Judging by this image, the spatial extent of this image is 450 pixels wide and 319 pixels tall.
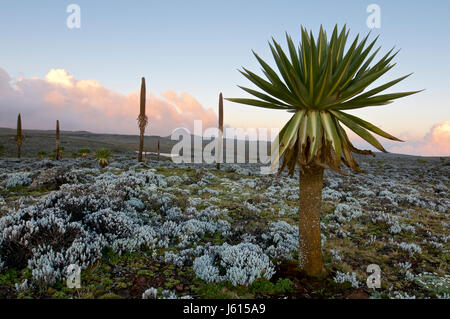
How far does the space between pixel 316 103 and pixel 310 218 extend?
2.49 m

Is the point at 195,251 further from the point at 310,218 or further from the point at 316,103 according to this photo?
the point at 316,103

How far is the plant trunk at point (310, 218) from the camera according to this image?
5344mm

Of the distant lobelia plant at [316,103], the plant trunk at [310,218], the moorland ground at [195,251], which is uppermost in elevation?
the distant lobelia plant at [316,103]

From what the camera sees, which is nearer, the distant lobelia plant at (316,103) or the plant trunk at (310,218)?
the distant lobelia plant at (316,103)

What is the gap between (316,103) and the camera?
15.6ft

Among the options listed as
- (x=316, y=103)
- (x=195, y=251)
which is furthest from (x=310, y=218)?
(x=195, y=251)

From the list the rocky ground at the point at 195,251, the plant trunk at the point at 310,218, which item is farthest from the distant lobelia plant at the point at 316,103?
the rocky ground at the point at 195,251

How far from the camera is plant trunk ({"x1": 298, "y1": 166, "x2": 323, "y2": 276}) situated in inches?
210

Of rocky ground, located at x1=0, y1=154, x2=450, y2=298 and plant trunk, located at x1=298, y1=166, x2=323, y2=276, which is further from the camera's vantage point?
plant trunk, located at x1=298, y1=166, x2=323, y2=276

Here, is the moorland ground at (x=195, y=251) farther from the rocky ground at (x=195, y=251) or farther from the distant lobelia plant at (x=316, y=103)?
the distant lobelia plant at (x=316, y=103)

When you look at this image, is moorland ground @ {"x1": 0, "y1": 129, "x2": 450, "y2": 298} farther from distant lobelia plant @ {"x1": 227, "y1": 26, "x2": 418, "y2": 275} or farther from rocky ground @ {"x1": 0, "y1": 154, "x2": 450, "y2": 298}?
distant lobelia plant @ {"x1": 227, "y1": 26, "x2": 418, "y2": 275}

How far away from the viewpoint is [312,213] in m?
5.40

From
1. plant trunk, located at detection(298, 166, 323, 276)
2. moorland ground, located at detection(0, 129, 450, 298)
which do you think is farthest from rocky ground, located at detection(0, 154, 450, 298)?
plant trunk, located at detection(298, 166, 323, 276)
